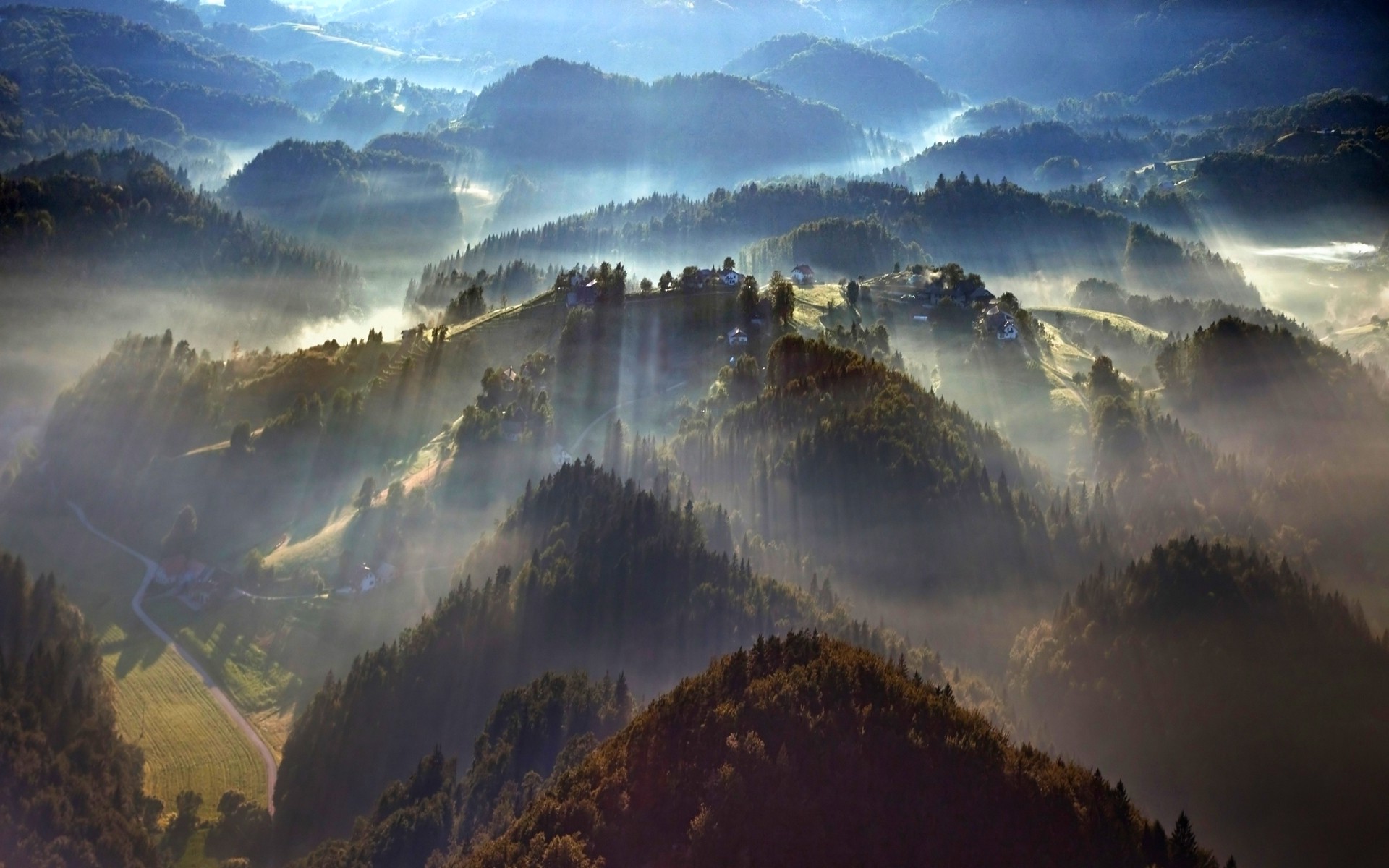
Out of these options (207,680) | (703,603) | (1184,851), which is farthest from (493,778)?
(207,680)

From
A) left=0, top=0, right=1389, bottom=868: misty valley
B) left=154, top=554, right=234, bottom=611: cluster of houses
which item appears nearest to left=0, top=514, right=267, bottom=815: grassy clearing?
left=0, top=0, right=1389, bottom=868: misty valley

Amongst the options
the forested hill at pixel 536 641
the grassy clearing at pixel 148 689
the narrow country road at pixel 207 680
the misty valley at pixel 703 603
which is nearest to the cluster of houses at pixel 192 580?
the misty valley at pixel 703 603

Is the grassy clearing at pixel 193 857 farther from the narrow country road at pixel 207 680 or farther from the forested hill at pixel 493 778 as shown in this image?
the forested hill at pixel 493 778

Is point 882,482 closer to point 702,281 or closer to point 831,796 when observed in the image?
point 702,281

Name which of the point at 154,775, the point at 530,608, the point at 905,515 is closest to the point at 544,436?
the point at 530,608

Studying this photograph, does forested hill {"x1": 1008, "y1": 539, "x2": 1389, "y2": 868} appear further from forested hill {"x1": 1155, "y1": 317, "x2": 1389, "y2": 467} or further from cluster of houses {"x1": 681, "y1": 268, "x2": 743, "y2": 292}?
cluster of houses {"x1": 681, "y1": 268, "x2": 743, "y2": 292}

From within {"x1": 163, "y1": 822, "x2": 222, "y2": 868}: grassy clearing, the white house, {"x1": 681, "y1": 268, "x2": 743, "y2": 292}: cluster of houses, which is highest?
{"x1": 681, "y1": 268, "x2": 743, "y2": 292}: cluster of houses

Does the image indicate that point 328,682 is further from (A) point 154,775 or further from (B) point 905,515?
(B) point 905,515
